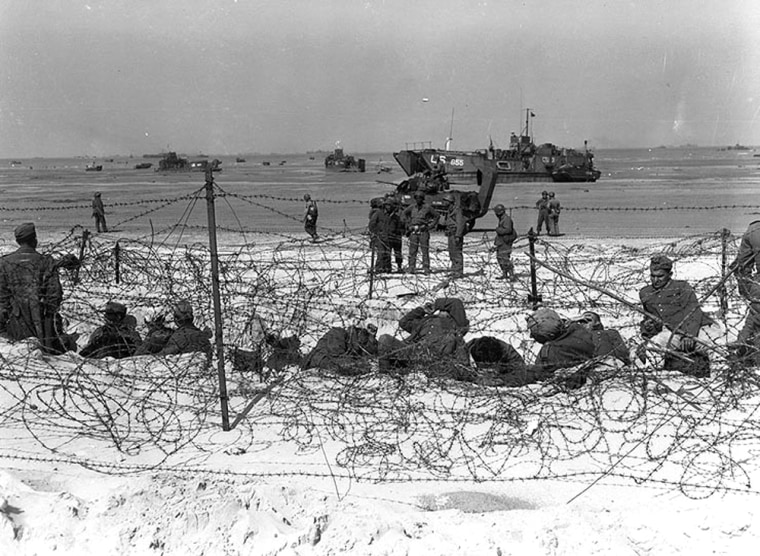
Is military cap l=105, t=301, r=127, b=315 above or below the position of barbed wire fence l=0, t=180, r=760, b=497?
above

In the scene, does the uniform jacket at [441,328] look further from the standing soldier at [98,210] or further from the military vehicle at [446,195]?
Answer: the standing soldier at [98,210]

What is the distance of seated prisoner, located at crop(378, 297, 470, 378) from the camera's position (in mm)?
6090

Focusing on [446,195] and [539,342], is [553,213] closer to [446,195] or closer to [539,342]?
[446,195]

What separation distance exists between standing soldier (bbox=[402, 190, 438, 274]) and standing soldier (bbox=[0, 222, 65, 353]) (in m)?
5.98

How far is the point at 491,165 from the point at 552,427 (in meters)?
14.4

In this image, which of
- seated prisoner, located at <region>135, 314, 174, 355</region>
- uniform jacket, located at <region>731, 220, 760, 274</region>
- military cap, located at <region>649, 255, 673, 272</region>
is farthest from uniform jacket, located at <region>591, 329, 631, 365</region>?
seated prisoner, located at <region>135, 314, 174, 355</region>

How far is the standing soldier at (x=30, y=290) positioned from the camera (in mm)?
7090

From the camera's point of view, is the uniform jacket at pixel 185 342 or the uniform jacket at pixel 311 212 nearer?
the uniform jacket at pixel 185 342

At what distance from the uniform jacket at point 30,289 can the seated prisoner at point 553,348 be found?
4.48 m

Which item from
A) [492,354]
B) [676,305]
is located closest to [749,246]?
[676,305]

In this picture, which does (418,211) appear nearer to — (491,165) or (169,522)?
(491,165)

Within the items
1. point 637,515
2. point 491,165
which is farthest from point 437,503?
point 491,165

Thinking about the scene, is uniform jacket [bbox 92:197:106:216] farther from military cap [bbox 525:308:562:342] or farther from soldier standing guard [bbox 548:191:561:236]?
military cap [bbox 525:308:562:342]

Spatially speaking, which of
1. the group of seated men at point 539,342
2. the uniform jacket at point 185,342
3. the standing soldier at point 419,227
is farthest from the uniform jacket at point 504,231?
the uniform jacket at point 185,342
